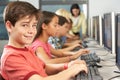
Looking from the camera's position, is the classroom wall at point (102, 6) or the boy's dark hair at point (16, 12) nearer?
the boy's dark hair at point (16, 12)

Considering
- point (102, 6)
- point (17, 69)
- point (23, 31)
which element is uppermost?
point (102, 6)

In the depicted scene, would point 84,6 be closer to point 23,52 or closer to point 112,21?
point 112,21

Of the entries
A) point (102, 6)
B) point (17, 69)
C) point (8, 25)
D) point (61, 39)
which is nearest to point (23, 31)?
point (8, 25)

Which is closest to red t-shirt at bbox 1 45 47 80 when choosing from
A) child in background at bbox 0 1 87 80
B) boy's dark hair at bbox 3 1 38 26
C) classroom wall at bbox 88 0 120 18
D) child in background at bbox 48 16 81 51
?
→ child in background at bbox 0 1 87 80

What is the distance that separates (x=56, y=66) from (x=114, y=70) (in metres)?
0.43

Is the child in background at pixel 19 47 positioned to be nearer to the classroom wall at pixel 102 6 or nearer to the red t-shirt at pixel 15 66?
the red t-shirt at pixel 15 66

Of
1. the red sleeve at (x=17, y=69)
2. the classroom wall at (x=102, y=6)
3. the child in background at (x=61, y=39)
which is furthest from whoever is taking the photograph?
the classroom wall at (x=102, y=6)

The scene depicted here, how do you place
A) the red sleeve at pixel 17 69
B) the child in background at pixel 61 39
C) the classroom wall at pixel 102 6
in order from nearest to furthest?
the red sleeve at pixel 17 69, the child in background at pixel 61 39, the classroom wall at pixel 102 6

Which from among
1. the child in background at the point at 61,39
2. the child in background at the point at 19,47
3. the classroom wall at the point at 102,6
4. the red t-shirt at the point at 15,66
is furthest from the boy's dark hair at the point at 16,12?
the classroom wall at the point at 102,6

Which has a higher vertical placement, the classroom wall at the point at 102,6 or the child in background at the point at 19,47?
the classroom wall at the point at 102,6

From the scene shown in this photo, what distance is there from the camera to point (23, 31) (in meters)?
1.29

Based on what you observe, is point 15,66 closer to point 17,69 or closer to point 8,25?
point 17,69

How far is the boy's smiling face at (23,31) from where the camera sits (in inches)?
50.6

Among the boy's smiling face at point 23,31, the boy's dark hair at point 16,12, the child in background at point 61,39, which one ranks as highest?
the boy's dark hair at point 16,12
